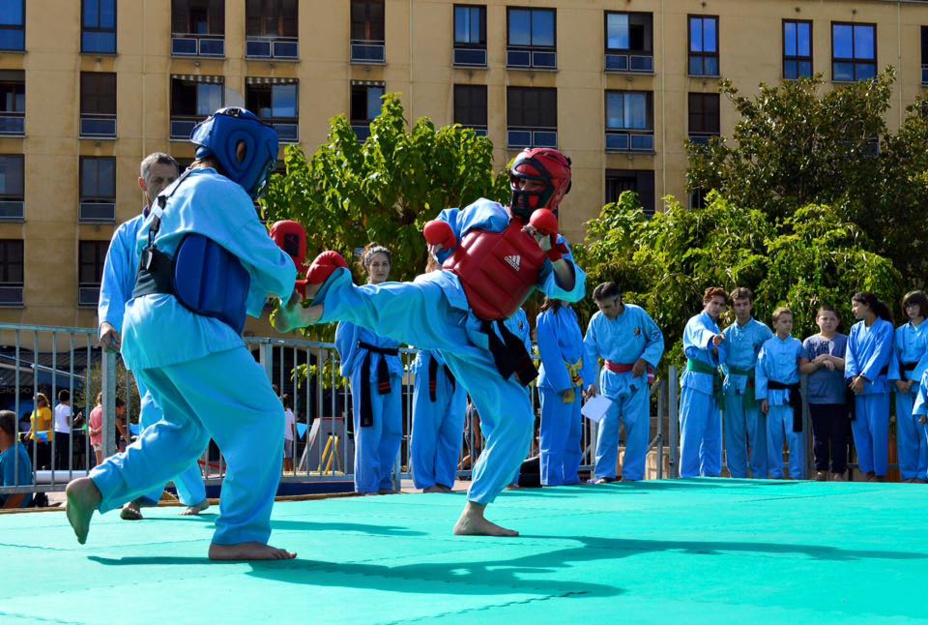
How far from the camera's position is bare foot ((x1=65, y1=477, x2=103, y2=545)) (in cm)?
536

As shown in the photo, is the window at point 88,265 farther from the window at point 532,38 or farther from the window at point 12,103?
the window at point 532,38

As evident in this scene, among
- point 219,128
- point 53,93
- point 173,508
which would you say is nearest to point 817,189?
point 53,93

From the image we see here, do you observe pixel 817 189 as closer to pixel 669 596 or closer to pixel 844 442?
pixel 844 442

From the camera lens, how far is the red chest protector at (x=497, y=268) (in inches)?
255

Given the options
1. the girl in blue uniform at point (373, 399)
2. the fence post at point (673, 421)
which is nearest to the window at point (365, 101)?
the fence post at point (673, 421)

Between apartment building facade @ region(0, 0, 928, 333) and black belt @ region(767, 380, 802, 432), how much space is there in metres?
27.6

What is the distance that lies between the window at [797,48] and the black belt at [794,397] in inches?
1233

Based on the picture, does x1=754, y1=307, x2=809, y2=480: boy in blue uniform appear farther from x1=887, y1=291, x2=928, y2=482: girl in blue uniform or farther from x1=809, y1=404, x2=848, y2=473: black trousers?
x1=887, y1=291, x2=928, y2=482: girl in blue uniform

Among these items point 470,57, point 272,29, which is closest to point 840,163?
point 470,57

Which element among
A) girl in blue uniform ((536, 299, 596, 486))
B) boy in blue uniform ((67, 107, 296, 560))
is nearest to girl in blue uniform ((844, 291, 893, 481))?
girl in blue uniform ((536, 299, 596, 486))

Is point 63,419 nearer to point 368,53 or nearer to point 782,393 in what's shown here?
point 782,393

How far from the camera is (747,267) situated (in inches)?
938

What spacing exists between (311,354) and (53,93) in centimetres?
3001

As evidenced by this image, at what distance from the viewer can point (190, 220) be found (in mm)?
5312
